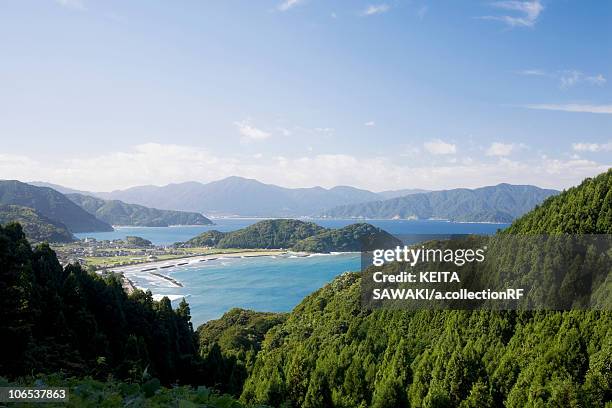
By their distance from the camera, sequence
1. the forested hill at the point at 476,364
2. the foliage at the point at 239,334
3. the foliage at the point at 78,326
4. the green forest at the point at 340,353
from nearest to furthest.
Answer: the green forest at the point at 340,353 → the foliage at the point at 78,326 → the forested hill at the point at 476,364 → the foliage at the point at 239,334

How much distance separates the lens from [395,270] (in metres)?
40.6

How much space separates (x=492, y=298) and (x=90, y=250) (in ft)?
357

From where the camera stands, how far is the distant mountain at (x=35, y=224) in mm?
114125

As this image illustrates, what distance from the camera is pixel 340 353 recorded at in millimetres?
23688

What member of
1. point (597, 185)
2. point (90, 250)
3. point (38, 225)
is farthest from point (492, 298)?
point (38, 225)

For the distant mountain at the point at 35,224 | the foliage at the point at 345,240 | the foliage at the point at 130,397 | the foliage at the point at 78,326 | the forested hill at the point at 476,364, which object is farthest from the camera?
the foliage at the point at 345,240

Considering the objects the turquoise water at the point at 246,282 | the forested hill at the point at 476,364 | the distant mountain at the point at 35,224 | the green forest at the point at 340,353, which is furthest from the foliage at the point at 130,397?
the distant mountain at the point at 35,224

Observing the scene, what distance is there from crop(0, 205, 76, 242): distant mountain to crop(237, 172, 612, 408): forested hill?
11116cm

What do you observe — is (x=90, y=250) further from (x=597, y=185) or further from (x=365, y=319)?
(x=597, y=185)

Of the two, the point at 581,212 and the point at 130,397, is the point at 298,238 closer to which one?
the point at 581,212

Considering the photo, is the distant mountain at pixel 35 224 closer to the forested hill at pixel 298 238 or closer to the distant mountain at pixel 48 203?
the distant mountain at pixel 48 203

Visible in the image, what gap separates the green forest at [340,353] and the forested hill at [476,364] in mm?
53

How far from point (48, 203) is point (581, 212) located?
609ft

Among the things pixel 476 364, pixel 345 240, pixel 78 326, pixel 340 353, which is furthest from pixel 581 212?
pixel 345 240
